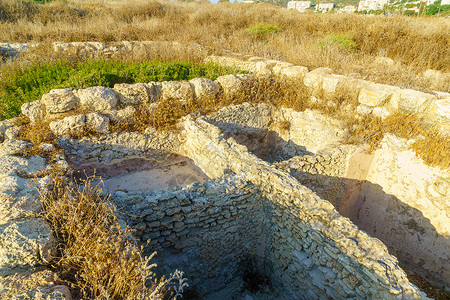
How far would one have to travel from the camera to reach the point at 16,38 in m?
8.23

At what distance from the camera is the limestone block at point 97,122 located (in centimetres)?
507

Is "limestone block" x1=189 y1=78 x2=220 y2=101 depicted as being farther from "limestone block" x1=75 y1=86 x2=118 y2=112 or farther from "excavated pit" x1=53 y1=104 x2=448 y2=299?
"limestone block" x1=75 y1=86 x2=118 y2=112

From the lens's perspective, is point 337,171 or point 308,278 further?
point 337,171

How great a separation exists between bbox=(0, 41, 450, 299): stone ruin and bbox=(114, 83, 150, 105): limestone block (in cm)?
3

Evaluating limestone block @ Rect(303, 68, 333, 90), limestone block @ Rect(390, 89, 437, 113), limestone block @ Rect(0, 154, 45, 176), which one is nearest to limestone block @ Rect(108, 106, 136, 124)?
limestone block @ Rect(0, 154, 45, 176)

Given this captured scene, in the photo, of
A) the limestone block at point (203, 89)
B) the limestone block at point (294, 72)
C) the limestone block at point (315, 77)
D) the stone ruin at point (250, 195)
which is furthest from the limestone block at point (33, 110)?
the limestone block at point (315, 77)

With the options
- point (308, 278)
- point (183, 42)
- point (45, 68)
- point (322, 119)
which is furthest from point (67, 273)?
point (183, 42)

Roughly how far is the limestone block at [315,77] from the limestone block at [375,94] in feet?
3.29

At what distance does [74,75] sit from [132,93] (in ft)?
4.70

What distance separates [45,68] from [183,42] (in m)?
4.36

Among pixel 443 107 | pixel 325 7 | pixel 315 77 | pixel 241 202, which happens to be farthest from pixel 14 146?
pixel 325 7

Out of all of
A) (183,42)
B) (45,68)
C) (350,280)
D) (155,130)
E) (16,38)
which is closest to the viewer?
(350,280)

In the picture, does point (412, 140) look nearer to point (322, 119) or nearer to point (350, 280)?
point (322, 119)

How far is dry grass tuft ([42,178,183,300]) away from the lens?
199 cm
